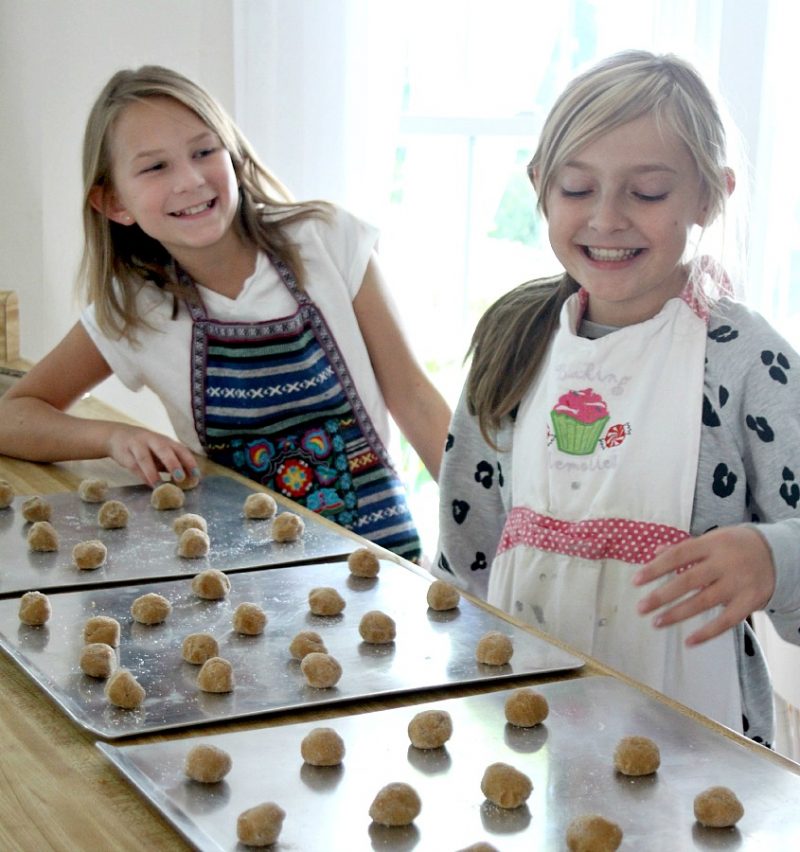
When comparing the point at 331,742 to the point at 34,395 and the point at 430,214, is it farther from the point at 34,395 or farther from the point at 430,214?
the point at 430,214

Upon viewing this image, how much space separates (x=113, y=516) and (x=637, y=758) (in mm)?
805

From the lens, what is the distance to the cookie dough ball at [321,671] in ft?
3.43

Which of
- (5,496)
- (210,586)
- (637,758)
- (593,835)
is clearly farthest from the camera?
(5,496)

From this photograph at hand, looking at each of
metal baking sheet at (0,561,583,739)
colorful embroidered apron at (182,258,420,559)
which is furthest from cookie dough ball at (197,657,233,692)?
colorful embroidered apron at (182,258,420,559)

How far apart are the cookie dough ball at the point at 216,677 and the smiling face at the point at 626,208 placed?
0.66 meters

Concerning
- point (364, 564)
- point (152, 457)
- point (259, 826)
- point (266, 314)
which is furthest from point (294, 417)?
point (259, 826)

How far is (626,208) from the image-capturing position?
144 centimetres

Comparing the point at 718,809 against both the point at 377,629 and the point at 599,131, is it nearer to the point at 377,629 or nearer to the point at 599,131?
the point at 377,629

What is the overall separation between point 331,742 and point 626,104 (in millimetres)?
812

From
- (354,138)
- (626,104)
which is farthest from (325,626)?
(354,138)

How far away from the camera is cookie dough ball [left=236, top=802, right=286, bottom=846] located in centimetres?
Answer: 80

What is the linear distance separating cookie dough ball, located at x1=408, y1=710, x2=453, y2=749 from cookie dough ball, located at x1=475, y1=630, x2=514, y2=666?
154 mm

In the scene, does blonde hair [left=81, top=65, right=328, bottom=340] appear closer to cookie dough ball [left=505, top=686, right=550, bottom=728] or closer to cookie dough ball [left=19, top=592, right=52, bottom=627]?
cookie dough ball [left=19, top=592, right=52, bottom=627]

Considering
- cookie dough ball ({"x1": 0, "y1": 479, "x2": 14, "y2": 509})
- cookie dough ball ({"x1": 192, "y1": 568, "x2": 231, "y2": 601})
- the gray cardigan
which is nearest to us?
cookie dough ball ({"x1": 192, "y1": 568, "x2": 231, "y2": 601})
